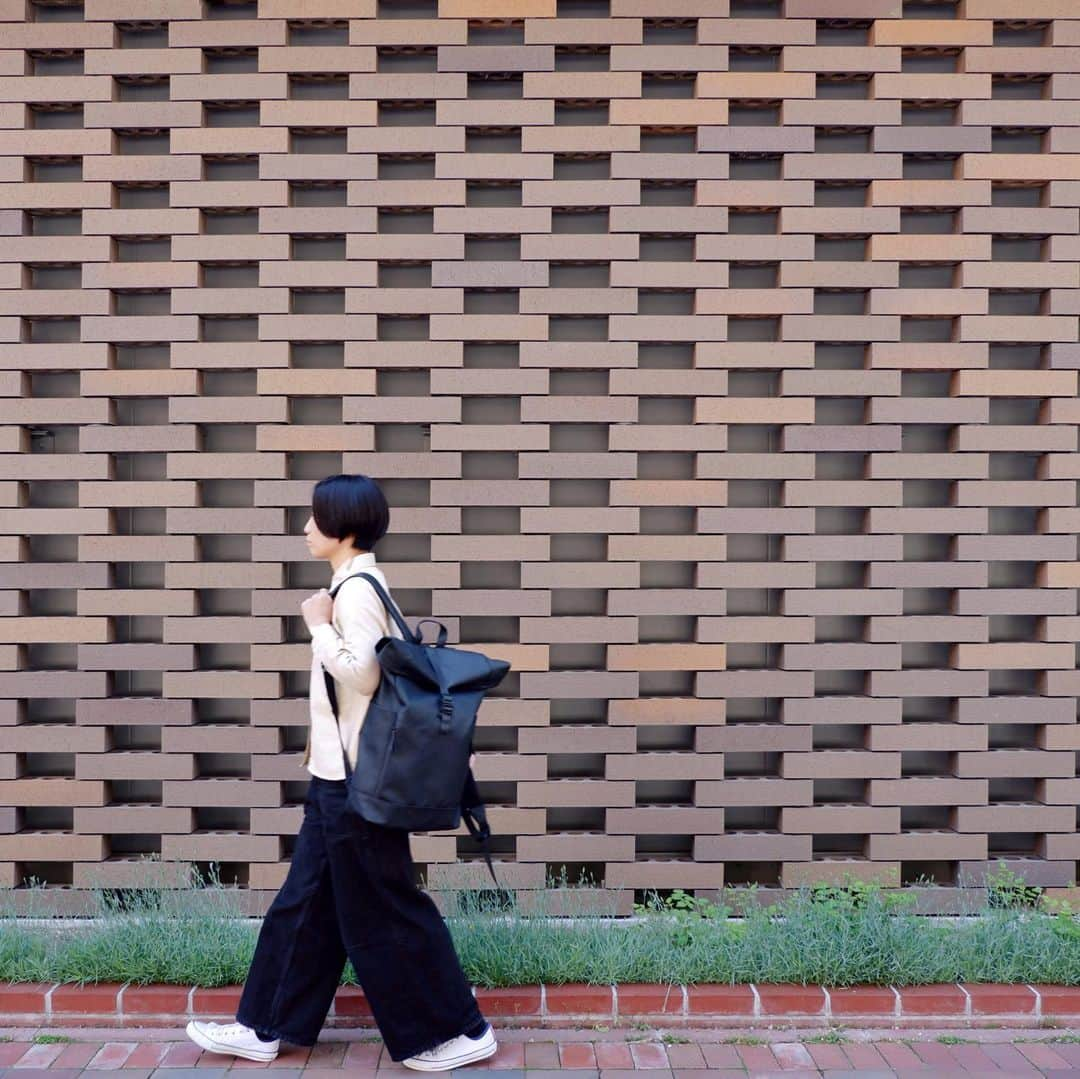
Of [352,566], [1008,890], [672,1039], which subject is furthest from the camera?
[1008,890]

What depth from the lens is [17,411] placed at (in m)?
4.22

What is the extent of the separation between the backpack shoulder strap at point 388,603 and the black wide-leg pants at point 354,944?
0.51 metres

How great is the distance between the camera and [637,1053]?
11.0ft

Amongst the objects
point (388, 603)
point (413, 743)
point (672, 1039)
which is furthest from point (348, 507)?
point (672, 1039)

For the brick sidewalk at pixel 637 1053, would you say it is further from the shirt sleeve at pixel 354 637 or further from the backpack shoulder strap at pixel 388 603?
the backpack shoulder strap at pixel 388 603

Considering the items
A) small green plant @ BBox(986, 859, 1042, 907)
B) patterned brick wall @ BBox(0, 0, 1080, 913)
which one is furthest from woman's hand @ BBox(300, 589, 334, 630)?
small green plant @ BBox(986, 859, 1042, 907)

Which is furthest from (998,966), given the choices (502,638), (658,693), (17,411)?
(17,411)

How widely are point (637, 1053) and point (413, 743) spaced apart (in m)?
1.40

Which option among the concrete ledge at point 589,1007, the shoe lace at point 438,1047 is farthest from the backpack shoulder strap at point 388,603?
the concrete ledge at point 589,1007

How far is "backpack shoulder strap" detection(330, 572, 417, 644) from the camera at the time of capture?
3.03 meters

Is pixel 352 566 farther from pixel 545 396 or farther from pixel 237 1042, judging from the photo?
pixel 237 1042

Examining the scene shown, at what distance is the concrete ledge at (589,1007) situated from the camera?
352 centimetres

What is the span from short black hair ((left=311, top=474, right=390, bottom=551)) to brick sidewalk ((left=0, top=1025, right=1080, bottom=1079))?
1.75 metres

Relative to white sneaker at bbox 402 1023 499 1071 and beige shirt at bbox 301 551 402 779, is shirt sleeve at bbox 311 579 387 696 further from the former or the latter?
white sneaker at bbox 402 1023 499 1071
